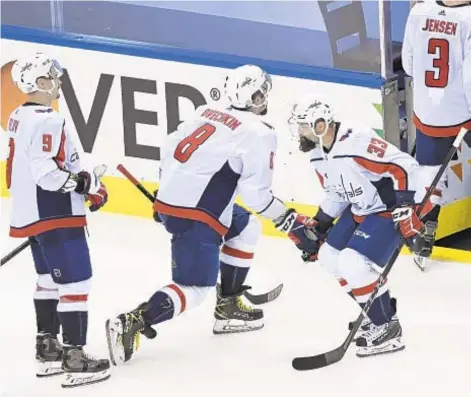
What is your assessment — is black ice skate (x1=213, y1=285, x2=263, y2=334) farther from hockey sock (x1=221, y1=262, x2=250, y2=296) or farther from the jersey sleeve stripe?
the jersey sleeve stripe

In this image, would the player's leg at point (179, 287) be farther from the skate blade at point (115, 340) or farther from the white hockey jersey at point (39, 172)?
the white hockey jersey at point (39, 172)

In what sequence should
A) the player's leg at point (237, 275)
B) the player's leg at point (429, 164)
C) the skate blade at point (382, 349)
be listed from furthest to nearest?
the player's leg at point (429, 164), the player's leg at point (237, 275), the skate blade at point (382, 349)

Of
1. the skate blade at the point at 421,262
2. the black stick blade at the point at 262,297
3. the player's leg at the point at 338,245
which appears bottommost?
the black stick blade at the point at 262,297

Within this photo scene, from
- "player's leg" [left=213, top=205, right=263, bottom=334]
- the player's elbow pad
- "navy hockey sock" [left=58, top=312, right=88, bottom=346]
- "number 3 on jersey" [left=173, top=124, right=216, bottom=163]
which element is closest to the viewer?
"navy hockey sock" [left=58, top=312, right=88, bottom=346]

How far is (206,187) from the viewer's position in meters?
4.60

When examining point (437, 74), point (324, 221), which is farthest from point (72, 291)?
point (437, 74)

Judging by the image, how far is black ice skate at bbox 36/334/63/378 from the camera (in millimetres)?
4637

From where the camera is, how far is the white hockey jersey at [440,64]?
5.39 meters

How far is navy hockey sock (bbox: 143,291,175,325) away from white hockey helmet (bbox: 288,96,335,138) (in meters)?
0.70

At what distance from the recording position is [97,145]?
6.32 meters

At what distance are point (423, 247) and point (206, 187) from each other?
1.27m

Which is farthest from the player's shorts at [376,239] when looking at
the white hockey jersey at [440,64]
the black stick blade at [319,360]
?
the white hockey jersey at [440,64]

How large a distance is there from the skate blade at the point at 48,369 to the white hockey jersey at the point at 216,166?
1.94 feet

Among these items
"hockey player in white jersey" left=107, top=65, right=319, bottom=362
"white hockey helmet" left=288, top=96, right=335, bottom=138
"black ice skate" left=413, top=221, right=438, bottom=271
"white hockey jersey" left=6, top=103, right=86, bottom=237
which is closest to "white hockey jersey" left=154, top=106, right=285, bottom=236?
"hockey player in white jersey" left=107, top=65, right=319, bottom=362
